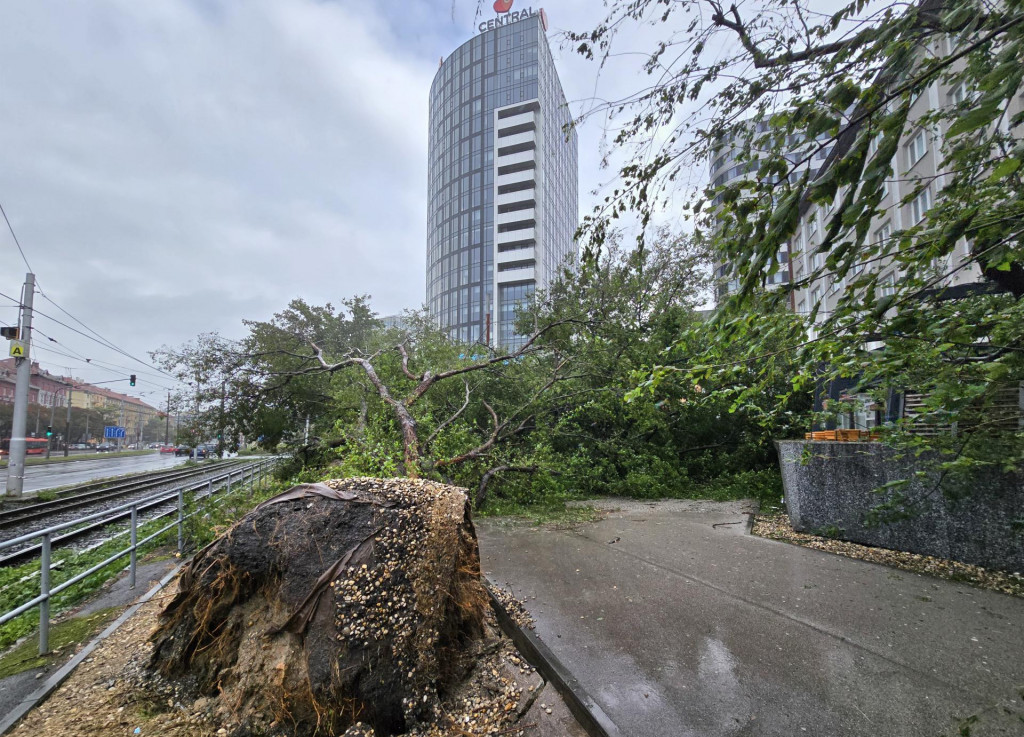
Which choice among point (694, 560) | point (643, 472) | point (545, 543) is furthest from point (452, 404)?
point (694, 560)

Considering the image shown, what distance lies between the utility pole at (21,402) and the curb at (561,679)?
16938 millimetres

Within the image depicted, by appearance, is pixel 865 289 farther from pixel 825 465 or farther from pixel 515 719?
pixel 825 465

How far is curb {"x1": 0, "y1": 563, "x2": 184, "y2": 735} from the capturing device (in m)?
2.64

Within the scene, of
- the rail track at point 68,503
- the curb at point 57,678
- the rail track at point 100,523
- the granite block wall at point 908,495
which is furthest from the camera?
the rail track at point 68,503

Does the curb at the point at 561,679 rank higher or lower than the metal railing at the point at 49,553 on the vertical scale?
lower

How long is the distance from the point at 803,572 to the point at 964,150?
153 inches

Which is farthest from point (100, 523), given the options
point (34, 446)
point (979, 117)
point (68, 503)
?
point (34, 446)

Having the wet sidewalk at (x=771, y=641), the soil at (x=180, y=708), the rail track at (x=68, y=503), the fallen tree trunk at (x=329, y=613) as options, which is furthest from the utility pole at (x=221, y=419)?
the fallen tree trunk at (x=329, y=613)

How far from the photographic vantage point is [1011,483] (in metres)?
4.41

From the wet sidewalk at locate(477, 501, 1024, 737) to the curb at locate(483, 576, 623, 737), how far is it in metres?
0.07

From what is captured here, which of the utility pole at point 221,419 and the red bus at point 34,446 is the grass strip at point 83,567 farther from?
the red bus at point 34,446

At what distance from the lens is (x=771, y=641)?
130 inches

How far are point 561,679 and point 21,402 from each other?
18646mm

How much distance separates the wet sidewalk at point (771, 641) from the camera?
2.51 m
